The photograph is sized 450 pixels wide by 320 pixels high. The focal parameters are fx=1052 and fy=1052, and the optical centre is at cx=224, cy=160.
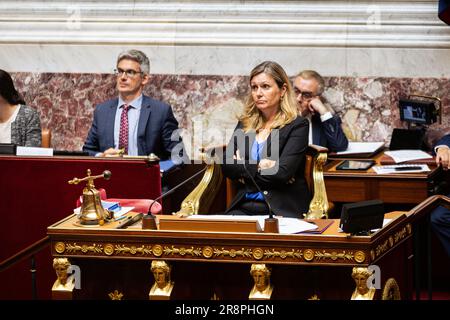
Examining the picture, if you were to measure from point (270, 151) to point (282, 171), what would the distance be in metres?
0.20

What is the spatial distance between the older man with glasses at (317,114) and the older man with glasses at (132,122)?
1.03 meters

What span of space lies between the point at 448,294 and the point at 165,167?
2249 mm

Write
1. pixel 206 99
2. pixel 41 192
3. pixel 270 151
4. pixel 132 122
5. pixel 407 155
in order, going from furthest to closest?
pixel 206 99, pixel 132 122, pixel 407 155, pixel 41 192, pixel 270 151

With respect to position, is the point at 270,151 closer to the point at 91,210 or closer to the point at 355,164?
the point at 355,164

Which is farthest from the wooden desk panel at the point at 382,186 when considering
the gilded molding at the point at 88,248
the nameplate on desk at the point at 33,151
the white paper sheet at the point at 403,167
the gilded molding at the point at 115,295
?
the gilded molding at the point at 88,248

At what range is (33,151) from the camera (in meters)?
7.21

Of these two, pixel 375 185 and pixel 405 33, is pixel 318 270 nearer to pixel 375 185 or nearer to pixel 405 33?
pixel 375 185

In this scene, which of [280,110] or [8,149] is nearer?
[280,110]

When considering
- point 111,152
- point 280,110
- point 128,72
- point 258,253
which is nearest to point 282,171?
point 280,110

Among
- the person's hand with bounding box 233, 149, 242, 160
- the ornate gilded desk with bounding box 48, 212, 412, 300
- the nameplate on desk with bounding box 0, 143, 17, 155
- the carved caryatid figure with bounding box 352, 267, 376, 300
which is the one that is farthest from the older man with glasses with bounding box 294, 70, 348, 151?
the carved caryatid figure with bounding box 352, 267, 376, 300

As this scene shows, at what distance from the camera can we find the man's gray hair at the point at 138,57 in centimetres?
827

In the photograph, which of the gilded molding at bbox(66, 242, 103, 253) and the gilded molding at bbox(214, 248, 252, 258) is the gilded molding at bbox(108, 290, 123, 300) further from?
the gilded molding at bbox(214, 248, 252, 258)

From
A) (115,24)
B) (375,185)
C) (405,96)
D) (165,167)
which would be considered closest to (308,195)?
(375,185)

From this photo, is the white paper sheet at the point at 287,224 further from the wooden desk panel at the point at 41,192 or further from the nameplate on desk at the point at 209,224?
the wooden desk panel at the point at 41,192
